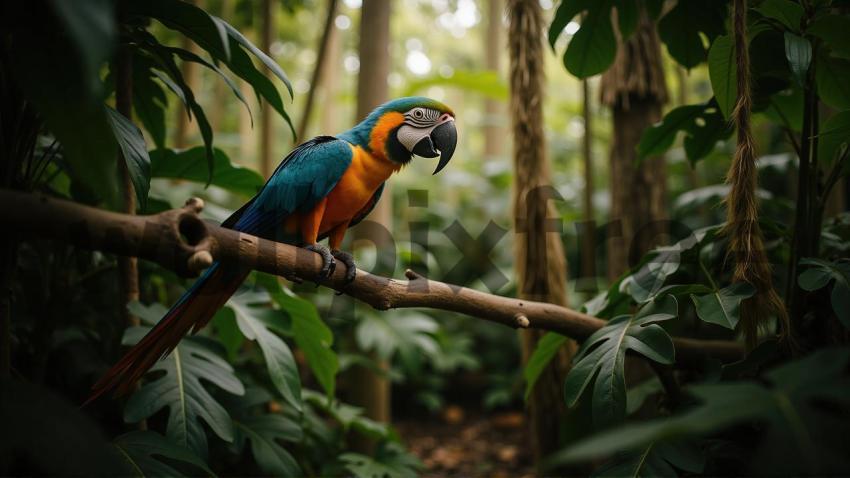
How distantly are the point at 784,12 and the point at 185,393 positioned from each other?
177 cm

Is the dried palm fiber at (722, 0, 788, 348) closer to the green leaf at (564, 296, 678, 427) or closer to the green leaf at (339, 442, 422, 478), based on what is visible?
the green leaf at (564, 296, 678, 427)

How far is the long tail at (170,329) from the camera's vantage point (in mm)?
1168

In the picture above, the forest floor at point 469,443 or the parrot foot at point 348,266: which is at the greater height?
the parrot foot at point 348,266

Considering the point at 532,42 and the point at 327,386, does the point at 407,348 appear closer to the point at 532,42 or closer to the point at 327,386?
the point at 327,386

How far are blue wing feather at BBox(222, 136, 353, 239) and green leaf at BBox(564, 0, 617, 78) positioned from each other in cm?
78

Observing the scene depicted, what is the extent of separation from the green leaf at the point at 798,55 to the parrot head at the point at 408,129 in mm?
819

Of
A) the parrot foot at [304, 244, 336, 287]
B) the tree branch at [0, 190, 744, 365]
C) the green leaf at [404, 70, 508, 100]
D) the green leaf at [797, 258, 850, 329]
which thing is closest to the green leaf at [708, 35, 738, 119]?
the green leaf at [797, 258, 850, 329]

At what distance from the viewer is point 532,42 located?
2043 mm

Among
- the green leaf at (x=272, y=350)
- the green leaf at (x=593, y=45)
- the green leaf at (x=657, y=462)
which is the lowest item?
the green leaf at (x=657, y=462)

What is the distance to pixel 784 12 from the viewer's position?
1.17 meters

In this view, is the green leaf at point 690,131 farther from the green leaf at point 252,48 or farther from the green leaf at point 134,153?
the green leaf at point 134,153

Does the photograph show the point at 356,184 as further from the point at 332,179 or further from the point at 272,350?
the point at 272,350

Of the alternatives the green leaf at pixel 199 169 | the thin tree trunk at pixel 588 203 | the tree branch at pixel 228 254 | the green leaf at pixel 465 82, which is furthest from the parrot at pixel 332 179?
the green leaf at pixel 465 82

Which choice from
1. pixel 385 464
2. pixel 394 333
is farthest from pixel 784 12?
pixel 394 333
